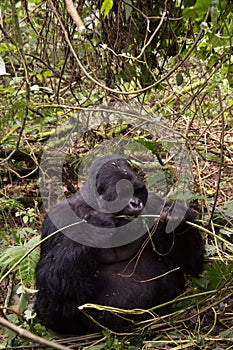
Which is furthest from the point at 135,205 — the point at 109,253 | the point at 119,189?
the point at 109,253

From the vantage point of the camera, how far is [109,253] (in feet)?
7.84

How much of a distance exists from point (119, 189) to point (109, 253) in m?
0.34

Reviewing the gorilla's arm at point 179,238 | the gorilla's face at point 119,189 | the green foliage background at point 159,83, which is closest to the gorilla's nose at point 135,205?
the gorilla's face at point 119,189

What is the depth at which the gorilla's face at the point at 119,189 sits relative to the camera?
2.21 metres

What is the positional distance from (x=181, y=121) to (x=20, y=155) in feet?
4.40

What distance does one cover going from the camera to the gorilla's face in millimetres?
2213

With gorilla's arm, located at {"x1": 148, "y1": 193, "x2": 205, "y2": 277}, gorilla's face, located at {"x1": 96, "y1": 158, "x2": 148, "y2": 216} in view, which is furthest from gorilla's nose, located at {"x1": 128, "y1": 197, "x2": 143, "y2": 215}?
gorilla's arm, located at {"x1": 148, "y1": 193, "x2": 205, "y2": 277}

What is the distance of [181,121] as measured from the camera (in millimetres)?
3414

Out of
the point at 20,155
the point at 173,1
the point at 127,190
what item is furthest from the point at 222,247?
the point at 20,155

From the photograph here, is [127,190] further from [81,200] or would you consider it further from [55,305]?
[55,305]

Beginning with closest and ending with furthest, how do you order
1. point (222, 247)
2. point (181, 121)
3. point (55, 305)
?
point (55, 305), point (222, 247), point (181, 121)

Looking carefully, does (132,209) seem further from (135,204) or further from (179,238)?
(179,238)

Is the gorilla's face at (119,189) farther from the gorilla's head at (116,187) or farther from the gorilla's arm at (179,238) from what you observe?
the gorilla's arm at (179,238)

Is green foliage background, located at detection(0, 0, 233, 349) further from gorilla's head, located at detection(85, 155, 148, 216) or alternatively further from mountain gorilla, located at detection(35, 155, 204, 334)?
gorilla's head, located at detection(85, 155, 148, 216)
